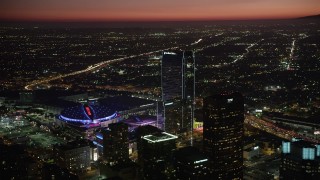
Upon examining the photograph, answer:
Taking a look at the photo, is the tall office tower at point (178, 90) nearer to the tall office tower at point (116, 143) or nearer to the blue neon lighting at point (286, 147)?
the tall office tower at point (116, 143)

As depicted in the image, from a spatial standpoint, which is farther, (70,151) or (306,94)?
(306,94)

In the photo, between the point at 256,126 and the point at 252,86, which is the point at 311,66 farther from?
the point at 256,126

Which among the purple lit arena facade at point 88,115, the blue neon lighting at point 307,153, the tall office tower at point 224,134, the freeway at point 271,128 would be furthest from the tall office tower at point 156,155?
the purple lit arena facade at point 88,115

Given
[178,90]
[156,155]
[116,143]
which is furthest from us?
[178,90]

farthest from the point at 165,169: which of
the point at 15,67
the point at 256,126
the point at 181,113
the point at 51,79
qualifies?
the point at 15,67

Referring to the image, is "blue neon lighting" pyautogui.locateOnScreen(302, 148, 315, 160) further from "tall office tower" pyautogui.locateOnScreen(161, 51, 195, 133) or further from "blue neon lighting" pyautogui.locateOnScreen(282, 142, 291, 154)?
"tall office tower" pyautogui.locateOnScreen(161, 51, 195, 133)

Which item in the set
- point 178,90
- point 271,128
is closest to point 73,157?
point 178,90

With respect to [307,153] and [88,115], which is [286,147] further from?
[88,115]
